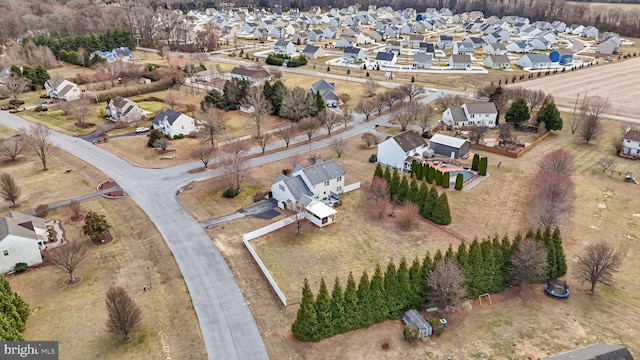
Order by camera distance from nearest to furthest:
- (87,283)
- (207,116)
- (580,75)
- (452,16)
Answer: (87,283) → (207,116) → (580,75) → (452,16)

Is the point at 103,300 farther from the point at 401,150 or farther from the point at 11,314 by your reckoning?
the point at 401,150

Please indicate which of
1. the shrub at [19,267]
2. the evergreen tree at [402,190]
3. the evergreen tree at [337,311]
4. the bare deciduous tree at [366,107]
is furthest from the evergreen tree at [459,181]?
the shrub at [19,267]

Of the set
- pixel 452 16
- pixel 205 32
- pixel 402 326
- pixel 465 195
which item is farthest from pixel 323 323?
pixel 452 16

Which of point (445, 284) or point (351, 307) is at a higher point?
point (445, 284)

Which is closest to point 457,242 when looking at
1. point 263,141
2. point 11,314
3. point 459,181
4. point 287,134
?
point 459,181

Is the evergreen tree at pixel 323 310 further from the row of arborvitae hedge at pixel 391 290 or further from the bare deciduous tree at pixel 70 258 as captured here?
the bare deciduous tree at pixel 70 258

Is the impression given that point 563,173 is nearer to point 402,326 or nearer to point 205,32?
point 402,326
